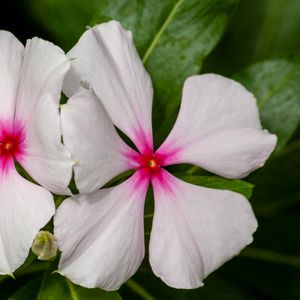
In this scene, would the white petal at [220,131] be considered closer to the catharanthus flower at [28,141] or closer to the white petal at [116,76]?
the white petal at [116,76]

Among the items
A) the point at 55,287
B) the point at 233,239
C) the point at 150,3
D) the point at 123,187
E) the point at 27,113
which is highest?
the point at 150,3

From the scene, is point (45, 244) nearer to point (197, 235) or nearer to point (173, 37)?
point (197, 235)

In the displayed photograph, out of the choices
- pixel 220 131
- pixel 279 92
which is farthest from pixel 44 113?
pixel 279 92

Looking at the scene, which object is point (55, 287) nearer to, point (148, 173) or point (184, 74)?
point (148, 173)

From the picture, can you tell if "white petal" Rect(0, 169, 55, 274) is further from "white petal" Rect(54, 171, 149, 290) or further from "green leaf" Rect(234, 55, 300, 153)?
"green leaf" Rect(234, 55, 300, 153)

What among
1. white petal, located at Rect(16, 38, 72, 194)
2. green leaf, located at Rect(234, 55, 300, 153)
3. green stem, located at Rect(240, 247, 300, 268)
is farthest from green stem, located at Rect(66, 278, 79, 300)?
green stem, located at Rect(240, 247, 300, 268)

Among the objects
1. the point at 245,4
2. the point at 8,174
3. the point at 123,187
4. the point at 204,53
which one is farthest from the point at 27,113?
the point at 245,4
